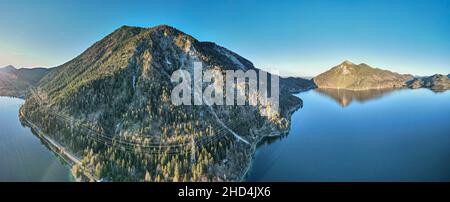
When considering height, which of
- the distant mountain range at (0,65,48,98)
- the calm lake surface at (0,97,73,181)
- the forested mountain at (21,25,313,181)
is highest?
the distant mountain range at (0,65,48,98)

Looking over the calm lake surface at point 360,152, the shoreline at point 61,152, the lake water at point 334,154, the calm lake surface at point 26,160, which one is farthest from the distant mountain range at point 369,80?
the calm lake surface at point 26,160

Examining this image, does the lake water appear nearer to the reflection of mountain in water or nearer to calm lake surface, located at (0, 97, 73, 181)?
calm lake surface, located at (0, 97, 73, 181)

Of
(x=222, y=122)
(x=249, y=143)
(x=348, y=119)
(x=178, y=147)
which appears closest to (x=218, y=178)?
(x=178, y=147)

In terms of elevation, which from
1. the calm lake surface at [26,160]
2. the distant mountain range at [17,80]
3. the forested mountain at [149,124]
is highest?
the distant mountain range at [17,80]

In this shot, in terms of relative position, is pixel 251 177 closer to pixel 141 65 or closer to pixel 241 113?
pixel 241 113

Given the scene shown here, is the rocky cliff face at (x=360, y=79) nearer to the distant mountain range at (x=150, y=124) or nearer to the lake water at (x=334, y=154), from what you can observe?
the lake water at (x=334, y=154)

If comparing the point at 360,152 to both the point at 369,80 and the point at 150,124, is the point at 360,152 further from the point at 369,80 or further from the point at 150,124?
the point at 369,80

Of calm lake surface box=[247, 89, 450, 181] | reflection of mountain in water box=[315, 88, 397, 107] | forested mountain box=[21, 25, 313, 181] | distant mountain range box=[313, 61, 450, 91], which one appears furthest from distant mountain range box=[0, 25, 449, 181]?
distant mountain range box=[313, 61, 450, 91]
